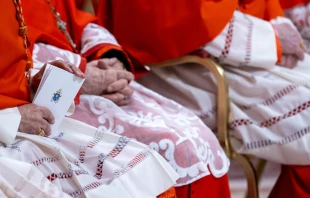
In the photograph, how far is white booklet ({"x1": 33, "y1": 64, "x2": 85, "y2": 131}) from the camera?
4.01 ft

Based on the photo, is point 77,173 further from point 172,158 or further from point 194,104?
point 194,104

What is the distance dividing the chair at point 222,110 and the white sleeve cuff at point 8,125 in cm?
69

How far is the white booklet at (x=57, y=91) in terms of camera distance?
1222 mm

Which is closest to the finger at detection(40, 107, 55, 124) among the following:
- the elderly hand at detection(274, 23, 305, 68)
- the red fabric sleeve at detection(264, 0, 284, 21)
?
the elderly hand at detection(274, 23, 305, 68)

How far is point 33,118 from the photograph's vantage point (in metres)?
1.21

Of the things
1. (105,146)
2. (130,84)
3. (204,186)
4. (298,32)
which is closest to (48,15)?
(130,84)

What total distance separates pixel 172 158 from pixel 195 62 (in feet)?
1.65

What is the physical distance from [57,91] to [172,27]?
1.99 ft

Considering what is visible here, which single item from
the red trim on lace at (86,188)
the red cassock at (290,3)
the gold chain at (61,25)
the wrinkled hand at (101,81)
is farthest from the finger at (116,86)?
the red cassock at (290,3)

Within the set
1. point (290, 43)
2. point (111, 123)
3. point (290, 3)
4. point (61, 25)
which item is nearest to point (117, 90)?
point (111, 123)

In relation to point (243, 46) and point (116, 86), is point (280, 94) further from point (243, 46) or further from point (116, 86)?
point (116, 86)

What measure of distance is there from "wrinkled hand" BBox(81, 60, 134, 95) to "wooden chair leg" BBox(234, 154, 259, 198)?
0.46 metres

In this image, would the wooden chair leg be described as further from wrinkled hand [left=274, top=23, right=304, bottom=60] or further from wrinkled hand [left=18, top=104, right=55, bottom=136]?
wrinkled hand [left=18, top=104, right=55, bottom=136]

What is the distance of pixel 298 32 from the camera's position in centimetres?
196
